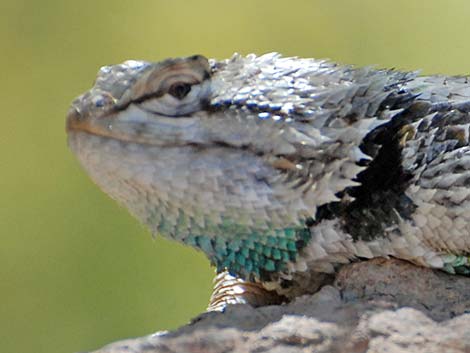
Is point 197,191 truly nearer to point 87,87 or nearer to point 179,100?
point 179,100

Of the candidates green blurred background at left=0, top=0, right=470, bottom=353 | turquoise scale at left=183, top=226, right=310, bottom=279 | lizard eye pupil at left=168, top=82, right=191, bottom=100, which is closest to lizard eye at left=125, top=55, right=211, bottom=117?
lizard eye pupil at left=168, top=82, right=191, bottom=100

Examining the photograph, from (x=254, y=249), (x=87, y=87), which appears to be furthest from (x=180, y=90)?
(x=87, y=87)

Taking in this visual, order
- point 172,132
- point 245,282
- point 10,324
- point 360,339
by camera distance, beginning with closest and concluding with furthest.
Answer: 1. point 360,339
2. point 172,132
3. point 245,282
4. point 10,324

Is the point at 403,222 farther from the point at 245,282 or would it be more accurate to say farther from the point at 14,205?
the point at 14,205

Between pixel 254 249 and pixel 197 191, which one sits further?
pixel 254 249

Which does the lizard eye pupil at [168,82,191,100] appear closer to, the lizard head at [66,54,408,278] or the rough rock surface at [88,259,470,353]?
the lizard head at [66,54,408,278]

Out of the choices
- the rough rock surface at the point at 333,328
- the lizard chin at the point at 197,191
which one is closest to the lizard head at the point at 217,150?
the lizard chin at the point at 197,191

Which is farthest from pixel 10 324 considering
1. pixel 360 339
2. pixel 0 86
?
pixel 360 339
